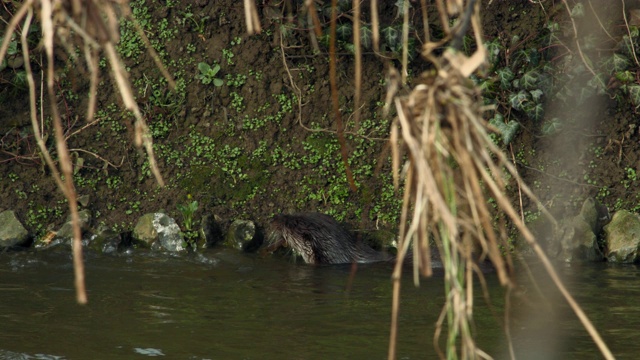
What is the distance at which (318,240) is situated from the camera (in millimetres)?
7414

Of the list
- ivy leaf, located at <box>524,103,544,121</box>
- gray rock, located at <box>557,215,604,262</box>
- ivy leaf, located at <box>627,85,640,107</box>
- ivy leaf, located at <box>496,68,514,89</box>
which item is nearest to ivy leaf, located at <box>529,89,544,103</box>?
ivy leaf, located at <box>524,103,544,121</box>

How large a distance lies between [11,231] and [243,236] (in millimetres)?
2002

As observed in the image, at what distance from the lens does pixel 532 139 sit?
25.6 feet

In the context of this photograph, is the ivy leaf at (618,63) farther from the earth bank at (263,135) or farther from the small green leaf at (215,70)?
the small green leaf at (215,70)

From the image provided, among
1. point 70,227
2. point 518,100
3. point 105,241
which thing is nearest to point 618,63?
point 518,100

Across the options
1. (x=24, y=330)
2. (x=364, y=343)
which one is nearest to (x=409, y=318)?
(x=364, y=343)

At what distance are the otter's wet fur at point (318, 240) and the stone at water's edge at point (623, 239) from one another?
1.85 metres

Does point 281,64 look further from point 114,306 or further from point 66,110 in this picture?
point 114,306

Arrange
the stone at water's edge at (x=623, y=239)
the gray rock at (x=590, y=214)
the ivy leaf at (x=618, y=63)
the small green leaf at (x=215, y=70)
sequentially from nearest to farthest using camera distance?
the stone at water's edge at (x=623, y=239), the gray rock at (x=590, y=214), the ivy leaf at (x=618, y=63), the small green leaf at (x=215, y=70)

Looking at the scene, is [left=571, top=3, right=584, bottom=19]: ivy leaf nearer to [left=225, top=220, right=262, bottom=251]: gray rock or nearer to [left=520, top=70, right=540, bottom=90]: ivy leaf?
[left=520, top=70, right=540, bottom=90]: ivy leaf

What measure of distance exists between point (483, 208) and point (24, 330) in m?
4.30

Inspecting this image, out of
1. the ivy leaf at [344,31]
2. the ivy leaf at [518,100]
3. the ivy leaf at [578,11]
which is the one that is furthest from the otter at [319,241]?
the ivy leaf at [578,11]

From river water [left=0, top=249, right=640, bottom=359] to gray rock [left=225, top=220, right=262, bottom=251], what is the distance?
171 mm

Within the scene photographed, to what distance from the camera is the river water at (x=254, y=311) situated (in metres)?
5.04
